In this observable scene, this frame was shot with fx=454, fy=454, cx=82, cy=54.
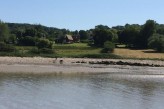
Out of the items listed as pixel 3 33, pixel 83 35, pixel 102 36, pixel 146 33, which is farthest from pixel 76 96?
pixel 83 35

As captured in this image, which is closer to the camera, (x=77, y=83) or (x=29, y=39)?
(x=77, y=83)

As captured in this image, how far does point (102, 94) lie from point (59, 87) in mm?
5310

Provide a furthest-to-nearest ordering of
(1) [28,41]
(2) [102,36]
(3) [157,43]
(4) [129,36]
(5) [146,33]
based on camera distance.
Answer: (4) [129,36]
(5) [146,33]
(2) [102,36]
(1) [28,41]
(3) [157,43]

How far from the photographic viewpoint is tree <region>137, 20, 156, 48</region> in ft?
379

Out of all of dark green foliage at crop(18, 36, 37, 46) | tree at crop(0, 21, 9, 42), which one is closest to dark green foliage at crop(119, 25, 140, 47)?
dark green foliage at crop(18, 36, 37, 46)

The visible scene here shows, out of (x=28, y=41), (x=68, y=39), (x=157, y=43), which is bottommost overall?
(x=157, y=43)

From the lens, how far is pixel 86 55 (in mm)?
82625

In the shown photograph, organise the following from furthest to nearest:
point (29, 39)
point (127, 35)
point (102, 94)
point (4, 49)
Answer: point (127, 35), point (29, 39), point (4, 49), point (102, 94)

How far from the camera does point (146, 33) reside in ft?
389

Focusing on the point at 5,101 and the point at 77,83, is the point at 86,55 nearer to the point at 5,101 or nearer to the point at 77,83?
the point at 77,83

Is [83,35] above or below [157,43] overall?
above

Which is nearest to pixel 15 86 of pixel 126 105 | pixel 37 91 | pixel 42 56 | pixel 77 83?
pixel 37 91

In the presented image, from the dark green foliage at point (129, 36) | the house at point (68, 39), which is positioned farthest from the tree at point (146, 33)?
the house at point (68, 39)

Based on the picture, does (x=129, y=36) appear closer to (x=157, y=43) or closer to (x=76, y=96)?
(x=157, y=43)
